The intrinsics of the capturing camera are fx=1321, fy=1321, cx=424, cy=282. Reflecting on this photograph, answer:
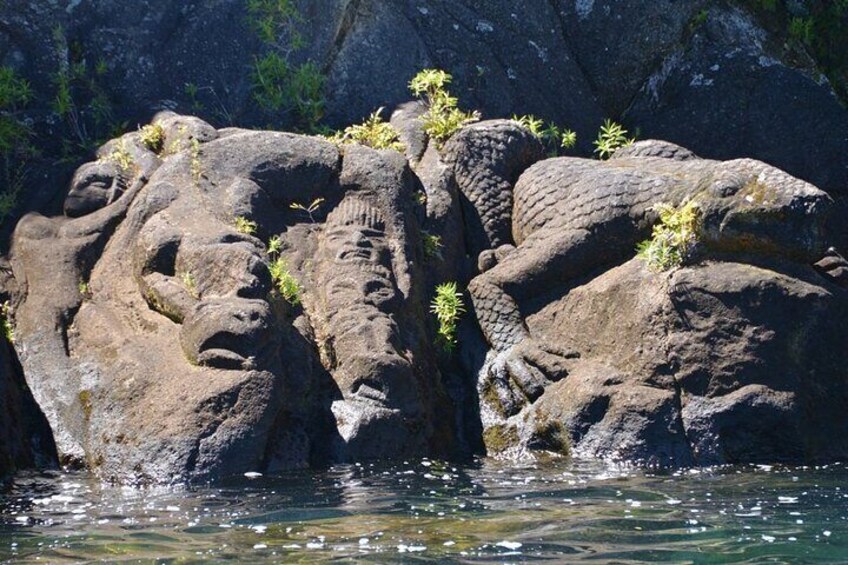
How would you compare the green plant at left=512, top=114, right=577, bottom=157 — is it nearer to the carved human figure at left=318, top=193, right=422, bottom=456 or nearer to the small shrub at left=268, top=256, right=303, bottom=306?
the carved human figure at left=318, top=193, right=422, bottom=456

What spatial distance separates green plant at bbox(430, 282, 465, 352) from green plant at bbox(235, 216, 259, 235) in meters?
1.44

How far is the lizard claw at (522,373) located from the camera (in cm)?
911

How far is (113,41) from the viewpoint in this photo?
11656 millimetres

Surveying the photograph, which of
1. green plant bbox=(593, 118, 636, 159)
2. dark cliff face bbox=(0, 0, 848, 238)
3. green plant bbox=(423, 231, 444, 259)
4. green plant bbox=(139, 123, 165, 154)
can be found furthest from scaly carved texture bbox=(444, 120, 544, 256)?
green plant bbox=(139, 123, 165, 154)

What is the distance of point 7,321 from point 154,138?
76.3 inches

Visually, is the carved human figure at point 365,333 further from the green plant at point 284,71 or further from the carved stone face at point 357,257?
the green plant at point 284,71

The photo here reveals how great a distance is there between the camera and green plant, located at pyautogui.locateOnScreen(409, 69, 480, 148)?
1085 cm

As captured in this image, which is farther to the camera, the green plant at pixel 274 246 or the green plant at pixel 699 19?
the green plant at pixel 699 19

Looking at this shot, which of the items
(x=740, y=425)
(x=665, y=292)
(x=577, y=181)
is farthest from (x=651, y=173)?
(x=740, y=425)

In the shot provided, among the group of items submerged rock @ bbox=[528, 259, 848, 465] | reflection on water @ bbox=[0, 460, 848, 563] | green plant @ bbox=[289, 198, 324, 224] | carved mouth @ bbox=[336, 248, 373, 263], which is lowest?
reflection on water @ bbox=[0, 460, 848, 563]

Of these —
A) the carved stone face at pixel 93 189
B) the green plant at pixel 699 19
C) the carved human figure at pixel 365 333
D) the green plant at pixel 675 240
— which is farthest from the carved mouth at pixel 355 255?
the green plant at pixel 699 19

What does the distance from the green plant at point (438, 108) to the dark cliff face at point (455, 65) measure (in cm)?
21

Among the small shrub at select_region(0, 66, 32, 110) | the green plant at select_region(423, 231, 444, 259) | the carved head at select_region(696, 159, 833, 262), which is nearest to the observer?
the carved head at select_region(696, 159, 833, 262)

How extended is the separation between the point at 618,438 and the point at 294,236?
113 inches
